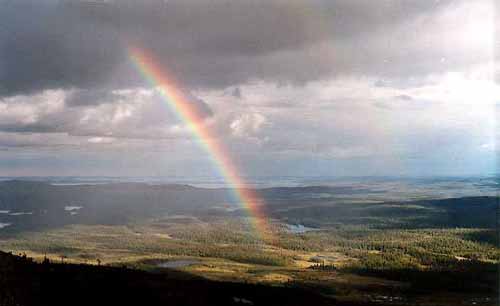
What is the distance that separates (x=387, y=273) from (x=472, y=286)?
2961 centimetres

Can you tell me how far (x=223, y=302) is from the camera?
48.5 metres

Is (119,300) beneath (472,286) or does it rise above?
above

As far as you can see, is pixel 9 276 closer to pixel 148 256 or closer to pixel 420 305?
pixel 420 305

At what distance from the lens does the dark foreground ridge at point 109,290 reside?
43.2m

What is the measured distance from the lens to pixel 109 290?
47.2 meters

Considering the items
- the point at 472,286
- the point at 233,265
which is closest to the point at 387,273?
the point at 472,286

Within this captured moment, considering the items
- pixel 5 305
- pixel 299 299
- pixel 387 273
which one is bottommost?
pixel 387 273

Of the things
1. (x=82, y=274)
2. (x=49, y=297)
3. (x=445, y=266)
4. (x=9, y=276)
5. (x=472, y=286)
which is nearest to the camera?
(x=49, y=297)

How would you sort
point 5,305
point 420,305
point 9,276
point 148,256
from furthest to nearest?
1. point 148,256
2. point 420,305
3. point 9,276
4. point 5,305

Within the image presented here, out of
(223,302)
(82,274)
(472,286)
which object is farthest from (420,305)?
(82,274)

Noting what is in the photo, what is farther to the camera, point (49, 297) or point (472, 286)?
point (472, 286)

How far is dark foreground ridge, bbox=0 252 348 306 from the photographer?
43250 mm

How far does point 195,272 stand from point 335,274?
41.9 meters

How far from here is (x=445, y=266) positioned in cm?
16350
